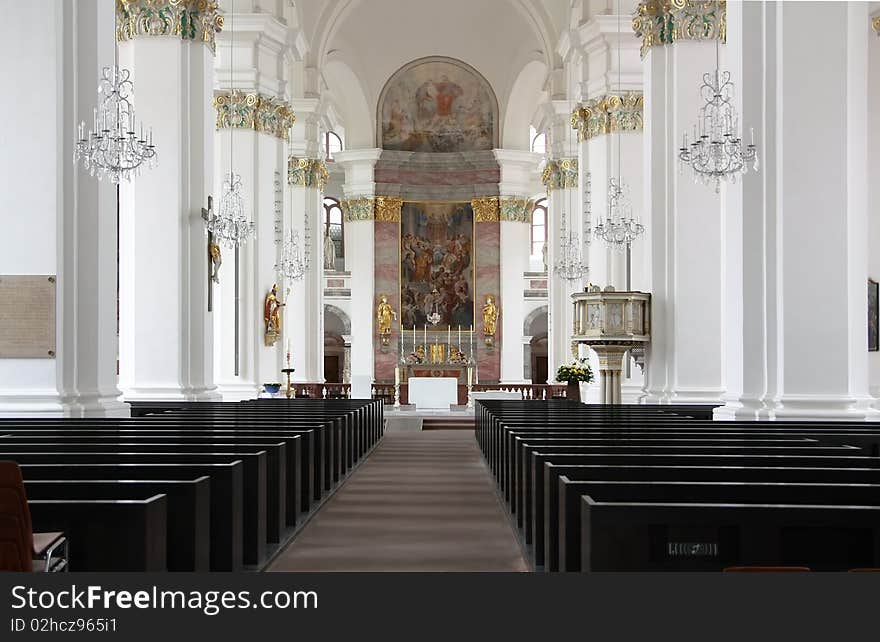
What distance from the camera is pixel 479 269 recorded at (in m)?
34.2

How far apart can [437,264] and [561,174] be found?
25.3 ft

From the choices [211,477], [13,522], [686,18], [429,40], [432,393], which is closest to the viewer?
[13,522]

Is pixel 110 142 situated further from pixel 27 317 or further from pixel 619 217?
pixel 619 217

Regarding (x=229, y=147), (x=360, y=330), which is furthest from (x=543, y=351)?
(x=229, y=147)

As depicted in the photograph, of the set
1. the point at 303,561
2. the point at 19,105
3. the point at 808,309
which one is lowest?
the point at 303,561

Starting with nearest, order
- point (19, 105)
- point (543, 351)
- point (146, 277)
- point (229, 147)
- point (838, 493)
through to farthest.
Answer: point (838, 493) < point (19, 105) < point (146, 277) < point (229, 147) < point (543, 351)

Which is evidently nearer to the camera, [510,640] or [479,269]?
[510,640]

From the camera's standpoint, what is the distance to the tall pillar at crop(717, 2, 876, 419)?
9.54 metres

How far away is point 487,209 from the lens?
34125mm

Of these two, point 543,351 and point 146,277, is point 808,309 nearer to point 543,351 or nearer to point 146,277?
point 146,277

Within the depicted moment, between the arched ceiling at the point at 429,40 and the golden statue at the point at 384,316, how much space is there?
6.17 metres

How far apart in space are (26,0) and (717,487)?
26.4 ft

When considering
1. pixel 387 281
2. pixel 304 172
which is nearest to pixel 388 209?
pixel 387 281

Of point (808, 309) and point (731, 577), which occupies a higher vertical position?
point (808, 309)
